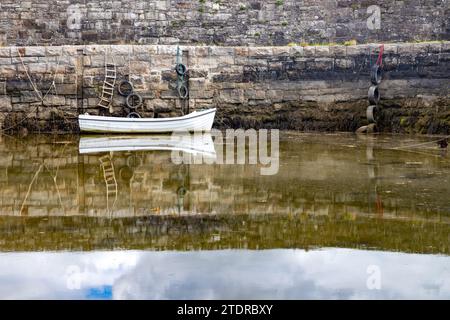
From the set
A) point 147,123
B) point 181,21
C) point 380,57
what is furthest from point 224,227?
point 181,21

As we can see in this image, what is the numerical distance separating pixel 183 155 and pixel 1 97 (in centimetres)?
470

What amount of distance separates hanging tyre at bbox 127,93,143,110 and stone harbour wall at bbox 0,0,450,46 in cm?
359

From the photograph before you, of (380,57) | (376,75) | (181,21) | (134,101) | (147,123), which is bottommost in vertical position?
(147,123)

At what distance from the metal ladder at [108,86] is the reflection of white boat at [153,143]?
948 millimetres

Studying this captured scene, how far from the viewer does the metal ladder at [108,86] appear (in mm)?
14594

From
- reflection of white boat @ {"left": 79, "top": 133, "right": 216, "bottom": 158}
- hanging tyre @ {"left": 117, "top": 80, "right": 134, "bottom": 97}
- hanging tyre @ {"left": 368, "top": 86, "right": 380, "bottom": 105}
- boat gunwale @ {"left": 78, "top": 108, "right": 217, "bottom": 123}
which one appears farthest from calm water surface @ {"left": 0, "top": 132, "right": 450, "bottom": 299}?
hanging tyre @ {"left": 117, "top": 80, "right": 134, "bottom": 97}

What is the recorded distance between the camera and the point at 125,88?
1469 cm

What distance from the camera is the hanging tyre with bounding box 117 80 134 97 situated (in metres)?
14.7

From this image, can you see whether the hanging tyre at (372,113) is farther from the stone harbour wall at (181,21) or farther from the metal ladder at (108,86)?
the metal ladder at (108,86)

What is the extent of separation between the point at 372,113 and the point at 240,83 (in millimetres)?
2317

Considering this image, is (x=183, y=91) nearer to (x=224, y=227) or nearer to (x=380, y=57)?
(x=380, y=57)

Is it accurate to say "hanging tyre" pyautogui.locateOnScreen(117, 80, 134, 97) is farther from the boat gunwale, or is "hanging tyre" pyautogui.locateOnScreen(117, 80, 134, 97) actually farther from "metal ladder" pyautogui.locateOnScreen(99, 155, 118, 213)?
"metal ladder" pyautogui.locateOnScreen(99, 155, 118, 213)

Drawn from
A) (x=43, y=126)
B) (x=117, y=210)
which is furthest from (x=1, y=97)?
(x=117, y=210)

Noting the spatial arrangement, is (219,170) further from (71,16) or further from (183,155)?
(71,16)
